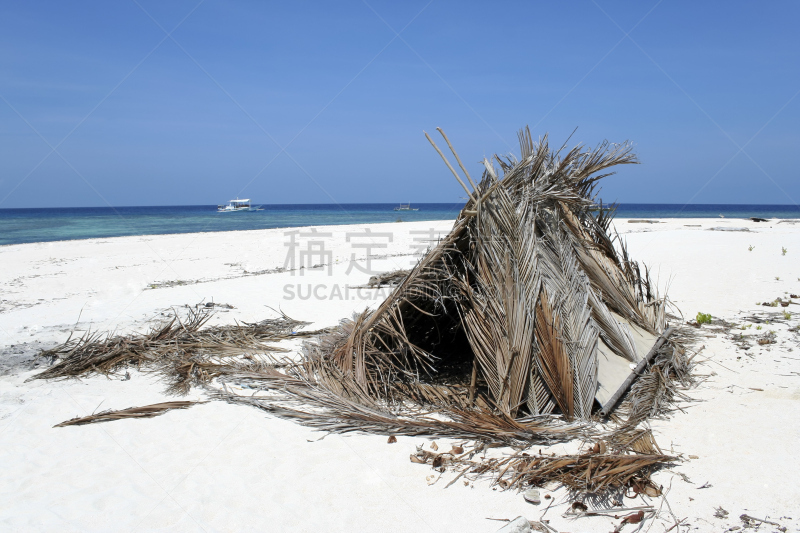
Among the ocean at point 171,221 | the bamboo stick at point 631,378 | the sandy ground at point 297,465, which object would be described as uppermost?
the ocean at point 171,221

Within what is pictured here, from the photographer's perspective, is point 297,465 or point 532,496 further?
point 297,465

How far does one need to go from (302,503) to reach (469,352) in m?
2.57

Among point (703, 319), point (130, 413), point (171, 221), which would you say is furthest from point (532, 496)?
point (171, 221)

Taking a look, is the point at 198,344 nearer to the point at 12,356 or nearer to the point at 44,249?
the point at 12,356

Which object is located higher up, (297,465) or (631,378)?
(631,378)

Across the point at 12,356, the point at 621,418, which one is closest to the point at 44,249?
the point at 12,356

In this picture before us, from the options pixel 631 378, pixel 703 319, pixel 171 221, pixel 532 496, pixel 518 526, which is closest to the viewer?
pixel 518 526

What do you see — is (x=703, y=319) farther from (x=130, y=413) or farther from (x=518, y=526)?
(x=130, y=413)

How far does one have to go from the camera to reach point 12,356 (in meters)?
4.92

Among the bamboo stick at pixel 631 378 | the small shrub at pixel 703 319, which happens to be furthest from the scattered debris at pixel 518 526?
the small shrub at pixel 703 319

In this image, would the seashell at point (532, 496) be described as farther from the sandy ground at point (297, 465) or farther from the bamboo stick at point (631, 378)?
the bamboo stick at point (631, 378)

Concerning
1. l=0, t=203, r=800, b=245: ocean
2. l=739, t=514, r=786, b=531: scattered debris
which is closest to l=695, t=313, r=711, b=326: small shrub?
l=739, t=514, r=786, b=531: scattered debris

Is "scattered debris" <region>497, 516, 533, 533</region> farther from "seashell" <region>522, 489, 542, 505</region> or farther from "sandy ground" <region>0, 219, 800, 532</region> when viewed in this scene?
"seashell" <region>522, 489, 542, 505</region>

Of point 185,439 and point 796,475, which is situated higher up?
point 796,475
